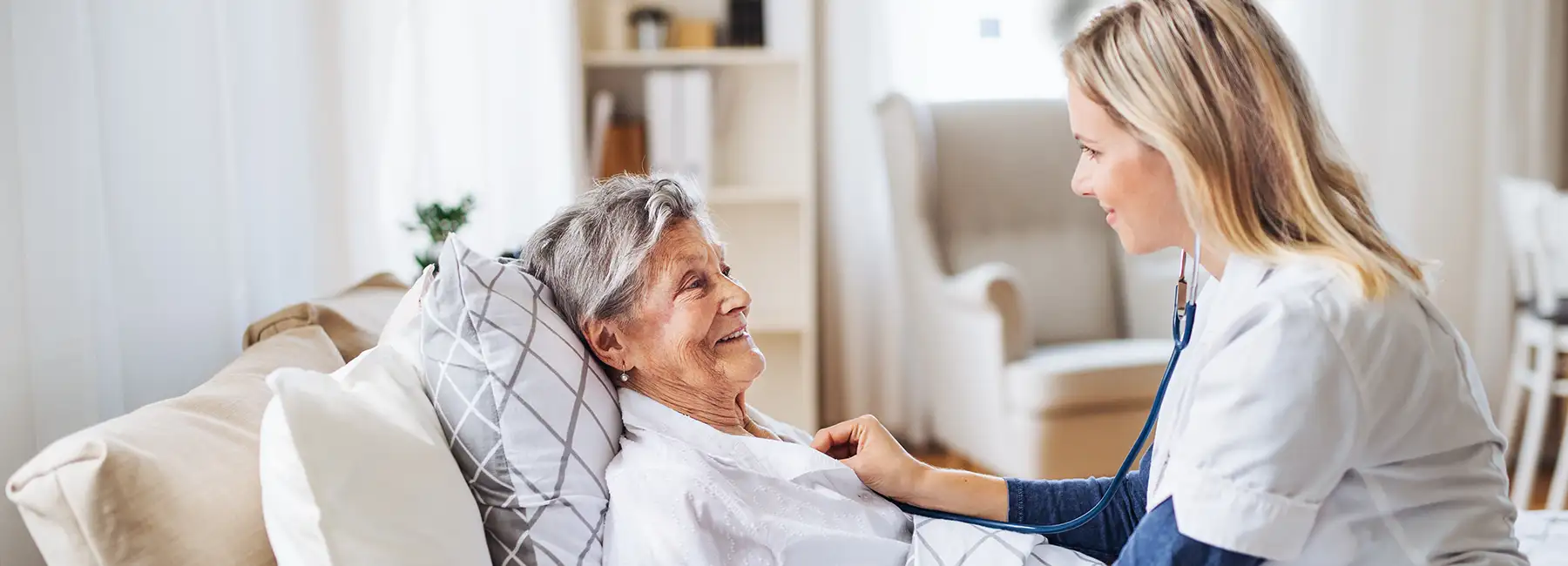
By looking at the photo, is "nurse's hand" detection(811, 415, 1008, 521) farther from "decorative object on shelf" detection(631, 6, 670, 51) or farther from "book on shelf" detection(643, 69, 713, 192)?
"decorative object on shelf" detection(631, 6, 670, 51)

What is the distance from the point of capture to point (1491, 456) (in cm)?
108

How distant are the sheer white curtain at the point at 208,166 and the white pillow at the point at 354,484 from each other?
38cm

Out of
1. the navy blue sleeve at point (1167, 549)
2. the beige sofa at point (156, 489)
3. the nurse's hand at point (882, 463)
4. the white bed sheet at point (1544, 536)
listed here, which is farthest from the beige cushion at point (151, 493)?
the white bed sheet at point (1544, 536)

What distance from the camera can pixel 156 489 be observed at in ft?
3.22

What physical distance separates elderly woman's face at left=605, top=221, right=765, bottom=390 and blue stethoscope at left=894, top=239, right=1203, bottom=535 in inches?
10.5

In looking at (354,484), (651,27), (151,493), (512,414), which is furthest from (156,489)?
(651,27)

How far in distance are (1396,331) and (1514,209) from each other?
2424 mm

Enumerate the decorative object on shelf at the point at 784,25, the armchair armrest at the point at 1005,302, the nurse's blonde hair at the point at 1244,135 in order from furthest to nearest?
1. the decorative object on shelf at the point at 784,25
2. the armchair armrest at the point at 1005,302
3. the nurse's blonde hair at the point at 1244,135

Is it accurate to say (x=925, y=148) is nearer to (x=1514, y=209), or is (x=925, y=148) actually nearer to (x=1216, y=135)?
(x=1514, y=209)

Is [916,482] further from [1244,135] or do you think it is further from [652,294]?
[1244,135]

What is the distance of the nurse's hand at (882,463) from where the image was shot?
138cm

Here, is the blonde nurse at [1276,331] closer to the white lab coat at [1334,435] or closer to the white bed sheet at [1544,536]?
the white lab coat at [1334,435]

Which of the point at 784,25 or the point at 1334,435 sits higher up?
the point at 784,25

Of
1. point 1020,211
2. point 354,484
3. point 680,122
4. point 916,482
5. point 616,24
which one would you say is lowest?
point 916,482
